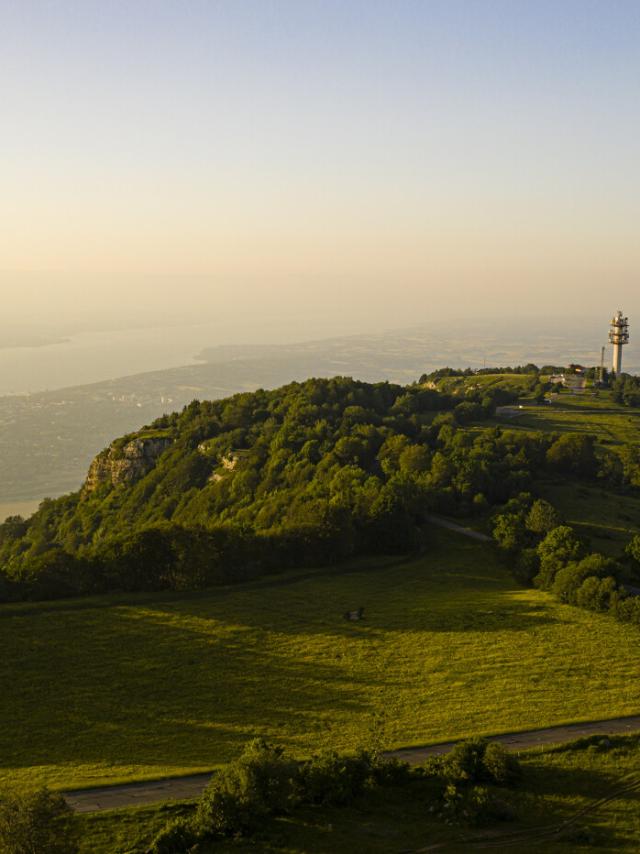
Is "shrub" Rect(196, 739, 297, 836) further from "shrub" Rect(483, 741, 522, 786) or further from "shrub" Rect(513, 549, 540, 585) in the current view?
"shrub" Rect(513, 549, 540, 585)

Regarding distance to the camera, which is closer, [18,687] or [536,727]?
[536,727]

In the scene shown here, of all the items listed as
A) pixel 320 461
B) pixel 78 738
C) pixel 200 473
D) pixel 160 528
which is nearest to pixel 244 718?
pixel 78 738

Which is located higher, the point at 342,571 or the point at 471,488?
the point at 471,488

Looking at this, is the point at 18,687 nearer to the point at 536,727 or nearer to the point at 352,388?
the point at 536,727

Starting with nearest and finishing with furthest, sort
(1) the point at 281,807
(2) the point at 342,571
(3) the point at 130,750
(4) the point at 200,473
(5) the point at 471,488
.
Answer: (1) the point at 281,807, (3) the point at 130,750, (2) the point at 342,571, (5) the point at 471,488, (4) the point at 200,473

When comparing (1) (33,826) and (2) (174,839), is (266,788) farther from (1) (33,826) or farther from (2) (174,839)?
(1) (33,826)

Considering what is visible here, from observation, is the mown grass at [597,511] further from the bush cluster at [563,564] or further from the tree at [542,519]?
the bush cluster at [563,564]
